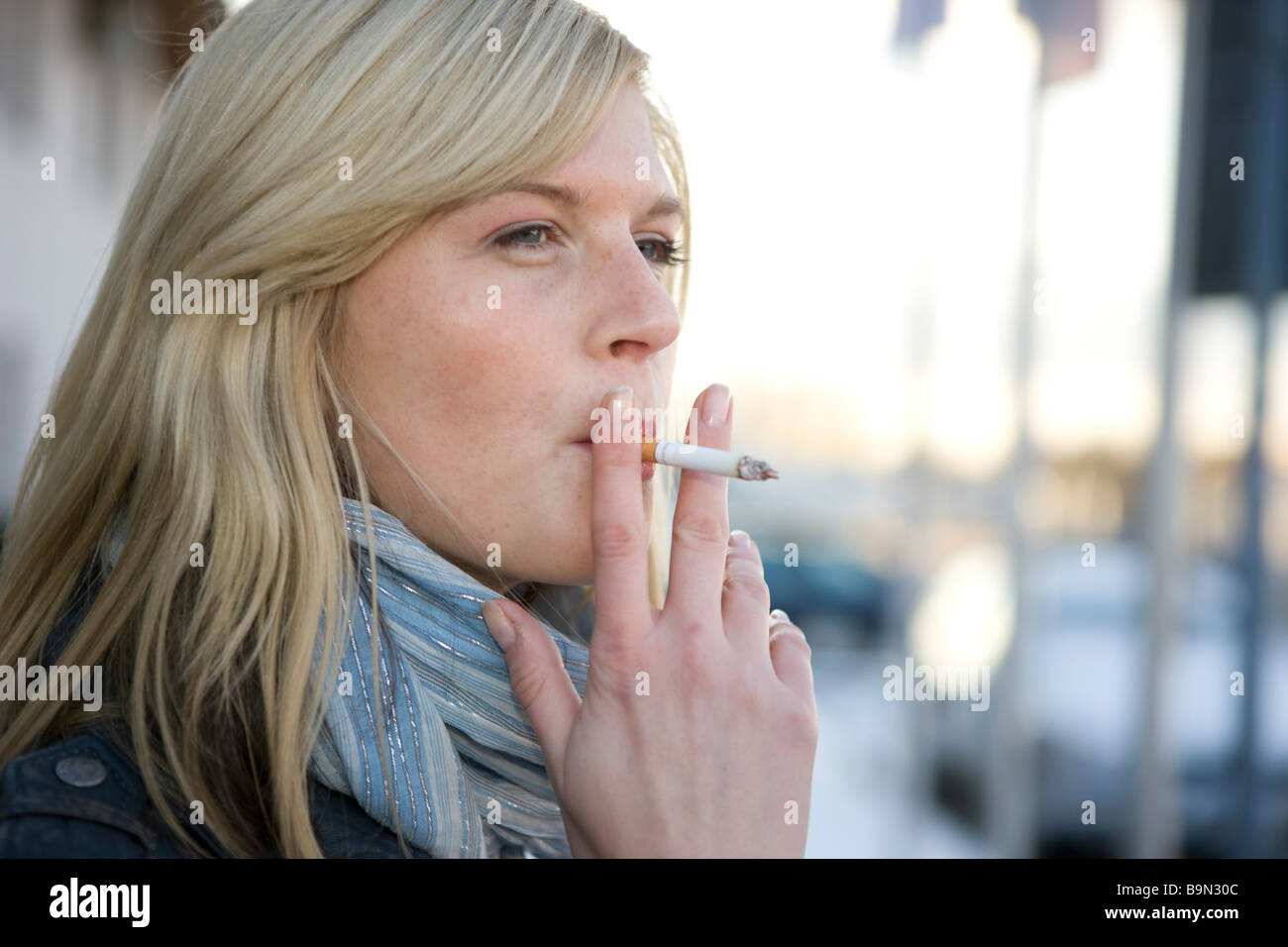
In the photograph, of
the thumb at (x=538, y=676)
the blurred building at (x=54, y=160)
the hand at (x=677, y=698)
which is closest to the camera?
the hand at (x=677, y=698)

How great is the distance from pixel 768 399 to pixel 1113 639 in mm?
2303

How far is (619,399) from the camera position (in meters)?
1.37

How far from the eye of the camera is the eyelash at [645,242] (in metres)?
1.42

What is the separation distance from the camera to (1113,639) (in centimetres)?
496

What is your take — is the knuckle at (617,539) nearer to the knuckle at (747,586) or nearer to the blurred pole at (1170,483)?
the knuckle at (747,586)

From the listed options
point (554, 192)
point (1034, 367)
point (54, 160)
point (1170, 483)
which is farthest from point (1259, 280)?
point (54, 160)

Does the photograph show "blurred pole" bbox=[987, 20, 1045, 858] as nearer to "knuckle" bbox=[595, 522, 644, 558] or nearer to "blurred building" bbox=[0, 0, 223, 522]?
"knuckle" bbox=[595, 522, 644, 558]

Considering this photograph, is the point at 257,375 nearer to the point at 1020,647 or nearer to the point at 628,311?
the point at 628,311

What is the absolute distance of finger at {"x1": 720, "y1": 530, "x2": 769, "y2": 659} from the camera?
4.36ft

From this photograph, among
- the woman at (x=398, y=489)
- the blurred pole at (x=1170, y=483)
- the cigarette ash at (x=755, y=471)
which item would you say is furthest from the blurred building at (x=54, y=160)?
the cigarette ash at (x=755, y=471)

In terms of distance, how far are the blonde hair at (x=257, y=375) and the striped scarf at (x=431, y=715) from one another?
45mm
